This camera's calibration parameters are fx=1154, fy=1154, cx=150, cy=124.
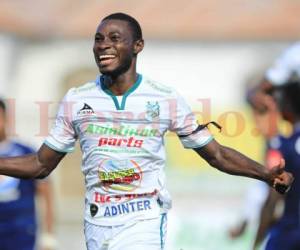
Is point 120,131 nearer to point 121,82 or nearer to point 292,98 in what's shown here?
point 121,82

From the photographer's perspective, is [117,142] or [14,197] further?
[14,197]

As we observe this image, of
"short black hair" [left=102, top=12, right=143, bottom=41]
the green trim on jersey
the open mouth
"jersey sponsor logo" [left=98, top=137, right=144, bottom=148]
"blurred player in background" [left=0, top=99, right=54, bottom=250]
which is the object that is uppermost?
"short black hair" [left=102, top=12, right=143, bottom=41]

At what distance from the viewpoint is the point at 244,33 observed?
2081 cm

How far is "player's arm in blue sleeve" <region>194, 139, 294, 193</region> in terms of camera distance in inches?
275

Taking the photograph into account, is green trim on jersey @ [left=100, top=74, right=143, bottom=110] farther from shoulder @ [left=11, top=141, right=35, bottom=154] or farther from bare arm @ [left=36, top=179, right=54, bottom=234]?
bare arm @ [left=36, top=179, right=54, bottom=234]

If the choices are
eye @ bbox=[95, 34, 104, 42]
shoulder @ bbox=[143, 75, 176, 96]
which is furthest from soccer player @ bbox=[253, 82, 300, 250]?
eye @ bbox=[95, 34, 104, 42]

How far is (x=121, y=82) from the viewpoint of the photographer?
682cm

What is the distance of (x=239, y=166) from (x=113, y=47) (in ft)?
3.53

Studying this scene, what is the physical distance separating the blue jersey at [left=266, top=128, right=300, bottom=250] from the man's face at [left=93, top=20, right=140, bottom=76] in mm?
2010

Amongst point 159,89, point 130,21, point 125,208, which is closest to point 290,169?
point 159,89

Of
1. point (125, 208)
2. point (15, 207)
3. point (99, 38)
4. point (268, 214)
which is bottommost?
point (15, 207)

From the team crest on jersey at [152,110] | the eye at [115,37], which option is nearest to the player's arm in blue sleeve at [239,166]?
the team crest on jersey at [152,110]

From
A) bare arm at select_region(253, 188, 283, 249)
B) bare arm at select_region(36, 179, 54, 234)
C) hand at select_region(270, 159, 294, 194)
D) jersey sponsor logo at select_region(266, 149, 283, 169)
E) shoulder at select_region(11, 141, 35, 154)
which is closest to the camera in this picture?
hand at select_region(270, 159, 294, 194)

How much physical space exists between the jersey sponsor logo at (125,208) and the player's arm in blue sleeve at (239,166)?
1.75 ft
